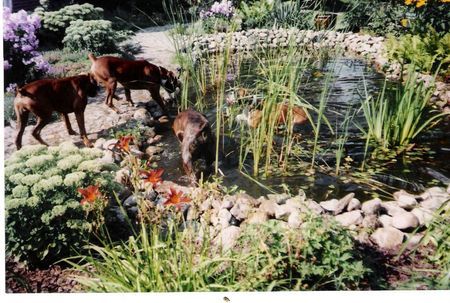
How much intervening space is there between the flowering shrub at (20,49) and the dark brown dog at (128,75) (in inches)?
40.6

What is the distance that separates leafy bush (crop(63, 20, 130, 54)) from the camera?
28.0ft

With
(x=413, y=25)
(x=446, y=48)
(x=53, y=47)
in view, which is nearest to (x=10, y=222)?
(x=446, y=48)

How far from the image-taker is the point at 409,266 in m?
2.67

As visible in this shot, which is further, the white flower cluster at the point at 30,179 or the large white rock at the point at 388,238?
the large white rock at the point at 388,238

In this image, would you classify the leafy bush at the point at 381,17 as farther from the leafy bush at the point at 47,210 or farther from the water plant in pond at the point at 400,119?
the leafy bush at the point at 47,210

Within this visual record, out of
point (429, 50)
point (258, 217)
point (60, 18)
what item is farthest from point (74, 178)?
point (60, 18)

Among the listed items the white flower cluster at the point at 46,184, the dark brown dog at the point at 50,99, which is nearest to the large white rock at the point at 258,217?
the white flower cluster at the point at 46,184

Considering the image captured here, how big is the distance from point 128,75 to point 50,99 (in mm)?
1583

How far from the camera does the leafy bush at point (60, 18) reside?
29.4 ft

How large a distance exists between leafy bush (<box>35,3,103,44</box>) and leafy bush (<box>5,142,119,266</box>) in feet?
22.9

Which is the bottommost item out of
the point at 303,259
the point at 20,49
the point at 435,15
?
the point at 303,259

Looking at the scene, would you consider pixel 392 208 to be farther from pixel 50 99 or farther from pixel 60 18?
Answer: pixel 60 18

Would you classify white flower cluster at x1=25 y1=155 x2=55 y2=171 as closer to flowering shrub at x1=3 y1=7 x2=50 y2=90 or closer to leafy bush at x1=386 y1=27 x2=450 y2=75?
flowering shrub at x1=3 y1=7 x2=50 y2=90

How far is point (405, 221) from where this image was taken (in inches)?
121
